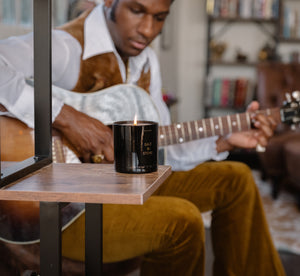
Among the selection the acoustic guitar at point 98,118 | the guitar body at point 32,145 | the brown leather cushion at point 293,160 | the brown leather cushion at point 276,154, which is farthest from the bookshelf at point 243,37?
the guitar body at point 32,145

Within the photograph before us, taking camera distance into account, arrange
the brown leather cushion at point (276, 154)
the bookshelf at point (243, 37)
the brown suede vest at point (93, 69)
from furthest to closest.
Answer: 1. the bookshelf at point (243, 37)
2. the brown leather cushion at point (276, 154)
3. the brown suede vest at point (93, 69)

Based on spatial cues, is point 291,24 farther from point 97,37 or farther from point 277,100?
point 97,37

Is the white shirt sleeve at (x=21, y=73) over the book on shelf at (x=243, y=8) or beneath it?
beneath

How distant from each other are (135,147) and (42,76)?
21 cm

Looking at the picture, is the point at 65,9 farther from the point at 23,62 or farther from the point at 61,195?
the point at 61,195

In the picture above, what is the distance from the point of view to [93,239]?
78cm

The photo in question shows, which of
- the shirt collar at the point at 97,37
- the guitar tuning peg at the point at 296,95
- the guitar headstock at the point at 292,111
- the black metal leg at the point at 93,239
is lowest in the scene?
the black metal leg at the point at 93,239

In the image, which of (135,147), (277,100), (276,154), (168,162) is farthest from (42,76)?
(277,100)

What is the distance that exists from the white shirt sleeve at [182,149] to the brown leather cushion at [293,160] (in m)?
1.17

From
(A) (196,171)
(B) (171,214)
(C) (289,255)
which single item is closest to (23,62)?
(B) (171,214)

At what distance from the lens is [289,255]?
6.77 feet

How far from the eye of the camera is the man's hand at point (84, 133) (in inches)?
→ 47.1

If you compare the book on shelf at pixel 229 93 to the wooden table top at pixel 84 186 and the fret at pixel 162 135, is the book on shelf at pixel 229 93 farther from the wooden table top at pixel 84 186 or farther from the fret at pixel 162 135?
the wooden table top at pixel 84 186

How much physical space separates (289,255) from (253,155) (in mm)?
1921
